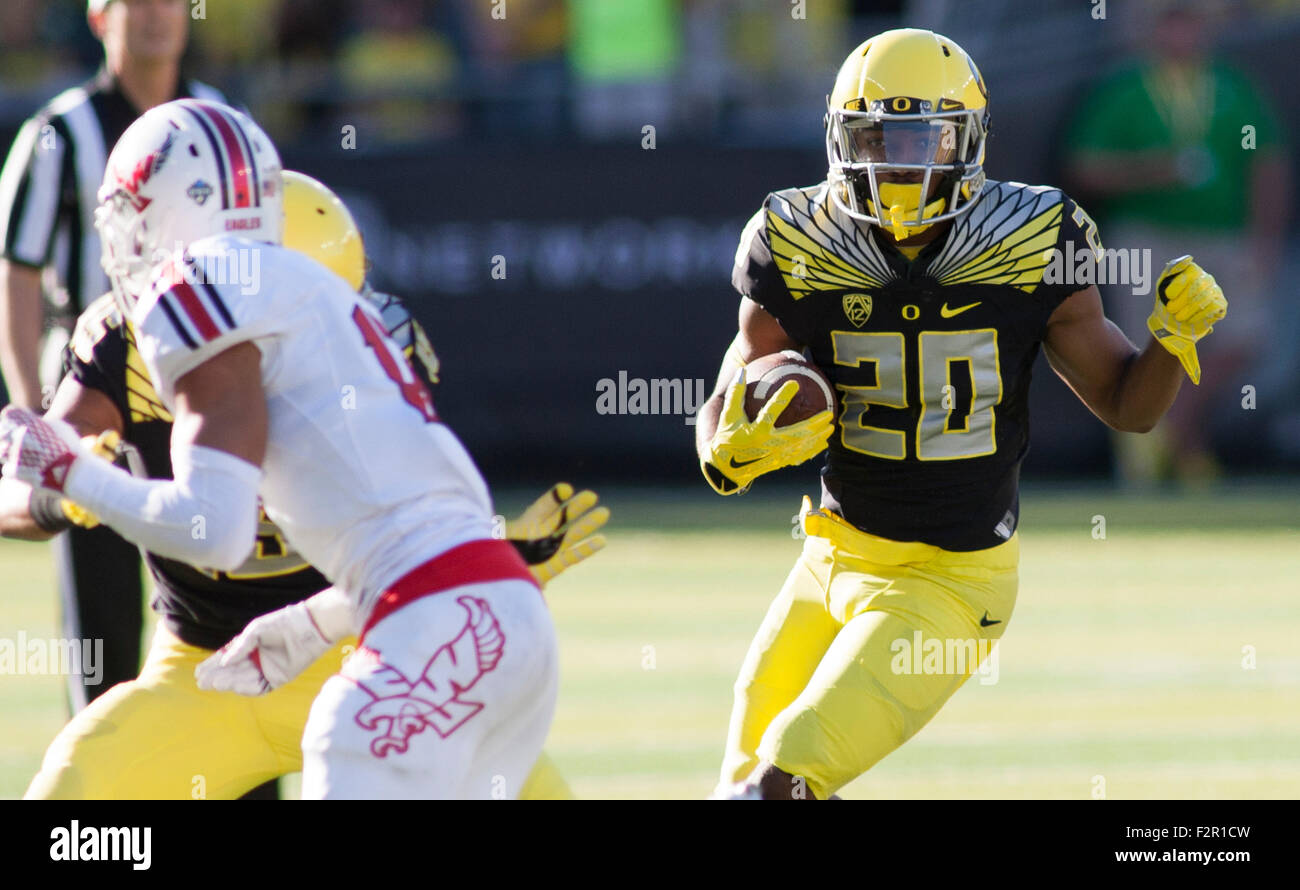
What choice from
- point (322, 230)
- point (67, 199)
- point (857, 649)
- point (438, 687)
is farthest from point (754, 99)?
point (438, 687)

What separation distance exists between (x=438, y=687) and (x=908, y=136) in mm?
1755

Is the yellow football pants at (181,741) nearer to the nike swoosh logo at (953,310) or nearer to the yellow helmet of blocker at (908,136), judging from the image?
the nike swoosh logo at (953,310)

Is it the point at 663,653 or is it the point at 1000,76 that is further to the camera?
the point at 1000,76

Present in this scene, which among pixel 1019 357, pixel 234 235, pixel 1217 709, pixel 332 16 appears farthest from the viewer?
pixel 332 16

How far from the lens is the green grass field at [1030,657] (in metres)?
5.87

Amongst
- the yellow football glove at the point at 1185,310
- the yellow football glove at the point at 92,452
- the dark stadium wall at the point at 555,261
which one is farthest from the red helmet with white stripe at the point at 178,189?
the dark stadium wall at the point at 555,261

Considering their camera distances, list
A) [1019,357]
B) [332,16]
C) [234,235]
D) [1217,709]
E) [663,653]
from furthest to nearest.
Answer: [332,16] < [663,653] < [1217,709] < [1019,357] < [234,235]

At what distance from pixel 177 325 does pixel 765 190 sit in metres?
8.51

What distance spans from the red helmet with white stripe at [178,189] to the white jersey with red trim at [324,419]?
139mm

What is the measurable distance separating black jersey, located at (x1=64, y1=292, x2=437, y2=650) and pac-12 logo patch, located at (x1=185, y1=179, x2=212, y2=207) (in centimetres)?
61

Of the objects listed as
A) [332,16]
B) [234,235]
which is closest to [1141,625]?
[234,235]

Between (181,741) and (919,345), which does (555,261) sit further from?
(181,741)
